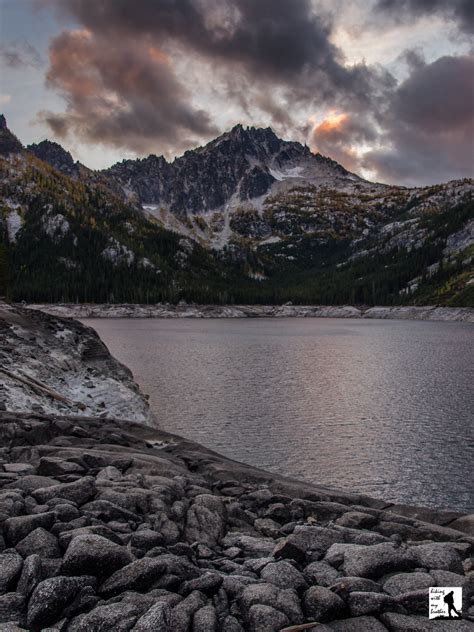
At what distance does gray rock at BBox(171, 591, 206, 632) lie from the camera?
293 inches

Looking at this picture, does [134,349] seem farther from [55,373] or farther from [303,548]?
[303,548]

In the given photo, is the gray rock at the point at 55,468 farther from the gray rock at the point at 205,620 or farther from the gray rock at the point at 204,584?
the gray rock at the point at 205,620

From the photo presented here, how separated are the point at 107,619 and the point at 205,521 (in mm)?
5462

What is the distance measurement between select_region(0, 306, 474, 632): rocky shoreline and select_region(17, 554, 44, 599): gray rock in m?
0.03

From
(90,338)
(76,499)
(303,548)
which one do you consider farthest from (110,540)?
(90,338)

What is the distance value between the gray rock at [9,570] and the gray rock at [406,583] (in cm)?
722

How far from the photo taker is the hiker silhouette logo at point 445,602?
8461mm

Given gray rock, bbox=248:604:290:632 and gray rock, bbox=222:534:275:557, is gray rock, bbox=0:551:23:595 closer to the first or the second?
gray rock, bbox=248:604:290:632

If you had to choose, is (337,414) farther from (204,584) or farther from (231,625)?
(231,625)

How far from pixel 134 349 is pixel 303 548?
72.6 metres

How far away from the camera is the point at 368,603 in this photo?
838cm

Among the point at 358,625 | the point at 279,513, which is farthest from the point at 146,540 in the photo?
Answer: the point at 279,513

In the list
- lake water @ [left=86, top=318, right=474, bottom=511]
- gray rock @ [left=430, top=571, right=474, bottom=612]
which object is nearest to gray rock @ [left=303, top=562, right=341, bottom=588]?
gray rock @ [left=430, top=571, right=474, bottom=612]

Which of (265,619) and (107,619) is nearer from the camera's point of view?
(107,619)
